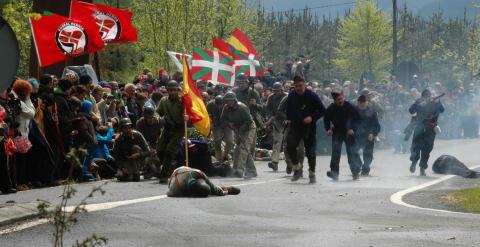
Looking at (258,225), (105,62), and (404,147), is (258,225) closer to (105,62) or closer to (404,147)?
(404,147)

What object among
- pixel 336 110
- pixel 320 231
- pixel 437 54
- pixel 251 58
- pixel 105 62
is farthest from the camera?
pixel 437 54

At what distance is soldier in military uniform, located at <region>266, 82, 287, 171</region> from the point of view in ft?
78.8

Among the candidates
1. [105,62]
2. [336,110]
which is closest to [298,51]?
[105,62]

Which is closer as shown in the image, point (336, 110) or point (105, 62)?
point (336, 110)

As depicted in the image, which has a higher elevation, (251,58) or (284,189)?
(251,58)

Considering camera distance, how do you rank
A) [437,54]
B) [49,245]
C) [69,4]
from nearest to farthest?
[49,245] < [69,4] < [437,54]

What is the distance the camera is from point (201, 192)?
52.4 ft

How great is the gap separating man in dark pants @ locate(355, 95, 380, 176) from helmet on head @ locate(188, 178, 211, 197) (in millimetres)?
7211

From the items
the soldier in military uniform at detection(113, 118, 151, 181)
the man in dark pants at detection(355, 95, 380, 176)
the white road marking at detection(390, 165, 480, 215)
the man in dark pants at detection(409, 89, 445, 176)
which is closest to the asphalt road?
the white road marking at detection(390, 165, 480, 215)

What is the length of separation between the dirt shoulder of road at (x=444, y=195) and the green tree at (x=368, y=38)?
254 ft

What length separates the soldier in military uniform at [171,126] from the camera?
19984mm

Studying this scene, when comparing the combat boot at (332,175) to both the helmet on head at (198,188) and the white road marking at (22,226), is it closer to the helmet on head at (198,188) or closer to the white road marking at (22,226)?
the helmet on head at (198,188)

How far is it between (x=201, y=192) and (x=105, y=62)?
127 feet

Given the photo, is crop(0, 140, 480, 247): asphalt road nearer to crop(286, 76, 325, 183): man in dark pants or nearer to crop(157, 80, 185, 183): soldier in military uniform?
crop(157, 80, 185, 183): soldier in military uniform
